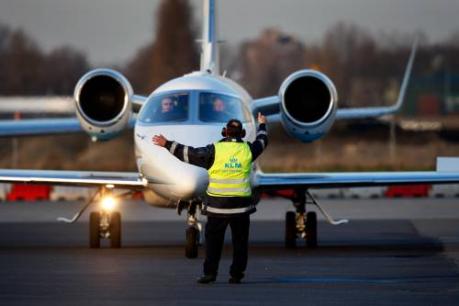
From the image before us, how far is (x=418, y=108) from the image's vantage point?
151 feet

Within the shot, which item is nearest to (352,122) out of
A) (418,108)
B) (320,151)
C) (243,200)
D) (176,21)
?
(320,151)

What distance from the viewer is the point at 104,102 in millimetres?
21641

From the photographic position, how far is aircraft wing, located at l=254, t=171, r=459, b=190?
20.6 m

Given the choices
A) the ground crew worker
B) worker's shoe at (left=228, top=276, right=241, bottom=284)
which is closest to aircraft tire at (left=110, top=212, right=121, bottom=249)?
the ground crew worker

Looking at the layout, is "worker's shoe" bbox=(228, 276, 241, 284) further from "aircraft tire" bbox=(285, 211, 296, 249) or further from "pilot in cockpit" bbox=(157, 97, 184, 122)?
"aircraft tire" bbox=(285, 211, 296, 249)

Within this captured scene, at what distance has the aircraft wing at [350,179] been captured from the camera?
20578mm

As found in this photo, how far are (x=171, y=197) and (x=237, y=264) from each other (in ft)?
13.2

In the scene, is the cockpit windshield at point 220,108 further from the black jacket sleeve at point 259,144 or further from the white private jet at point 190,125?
the black jacket sleeve at point 259,144

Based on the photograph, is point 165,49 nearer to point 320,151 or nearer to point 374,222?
point 320,151

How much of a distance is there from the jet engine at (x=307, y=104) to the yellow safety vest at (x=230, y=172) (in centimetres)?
617

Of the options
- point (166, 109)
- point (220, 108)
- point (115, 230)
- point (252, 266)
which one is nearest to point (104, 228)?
point (115, 230)

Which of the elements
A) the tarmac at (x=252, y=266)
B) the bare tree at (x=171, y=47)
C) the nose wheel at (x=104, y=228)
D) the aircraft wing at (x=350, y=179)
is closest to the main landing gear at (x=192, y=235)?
the tarmac at (x=252, y=266)

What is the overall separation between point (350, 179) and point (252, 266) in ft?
13.8

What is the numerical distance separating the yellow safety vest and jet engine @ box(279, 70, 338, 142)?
6173 millimetres
